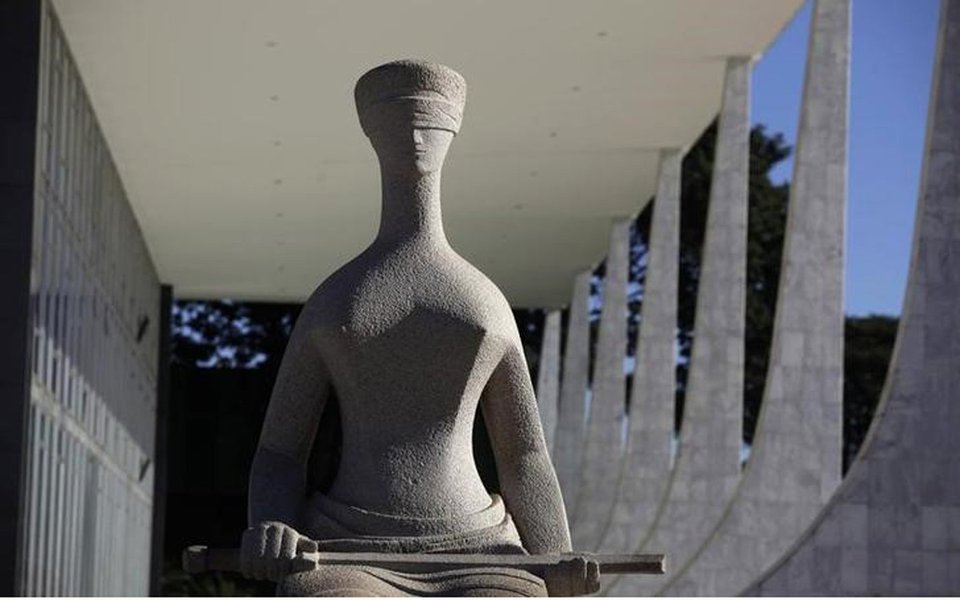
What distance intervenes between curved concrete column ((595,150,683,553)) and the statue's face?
2802 cm

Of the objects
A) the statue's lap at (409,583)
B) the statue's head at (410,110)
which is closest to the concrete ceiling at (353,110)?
the statue's head at (410,110)

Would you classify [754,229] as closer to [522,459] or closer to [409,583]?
[522,459]

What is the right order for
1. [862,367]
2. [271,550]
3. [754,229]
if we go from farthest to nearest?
[754,229] < [862,367] < [271,550]

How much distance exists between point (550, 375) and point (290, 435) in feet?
146

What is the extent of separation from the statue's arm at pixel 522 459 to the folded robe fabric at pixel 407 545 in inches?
3.5

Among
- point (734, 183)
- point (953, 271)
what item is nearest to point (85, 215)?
point (734, 183)

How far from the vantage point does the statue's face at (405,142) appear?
7.25 meters

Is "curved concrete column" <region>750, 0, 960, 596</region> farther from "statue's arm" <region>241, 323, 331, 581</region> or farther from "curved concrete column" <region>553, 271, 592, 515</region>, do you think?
"curved concrete column" <region>553, 271, 592, 515</region>

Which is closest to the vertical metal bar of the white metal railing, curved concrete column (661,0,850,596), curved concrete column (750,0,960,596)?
the white metal railing

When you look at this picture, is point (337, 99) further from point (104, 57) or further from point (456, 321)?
point (456, 321)

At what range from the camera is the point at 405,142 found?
286 inches

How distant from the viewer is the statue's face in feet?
23.8

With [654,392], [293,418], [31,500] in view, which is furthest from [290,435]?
[654,392]

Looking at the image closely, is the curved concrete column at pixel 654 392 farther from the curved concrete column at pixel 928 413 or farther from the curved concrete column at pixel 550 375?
the curved concrete column at pixel 928 413
